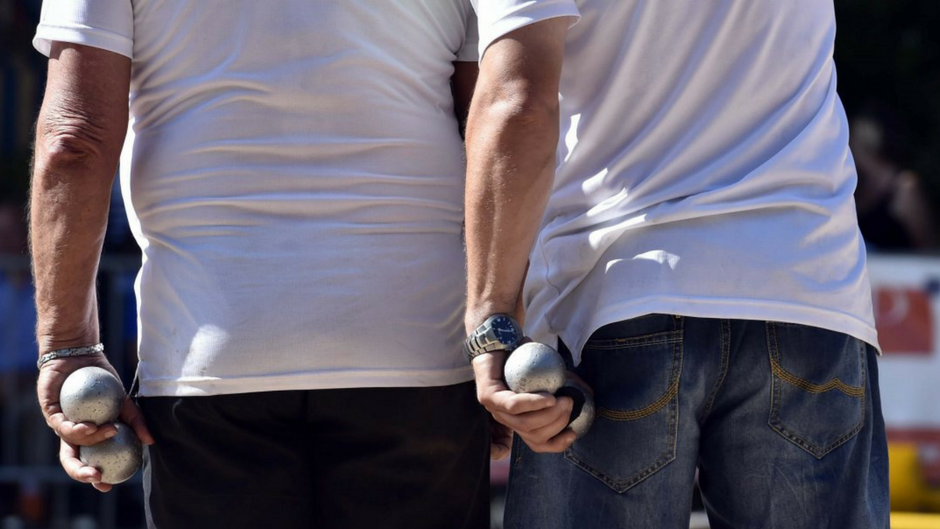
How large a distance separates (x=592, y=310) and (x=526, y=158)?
26 centimetres

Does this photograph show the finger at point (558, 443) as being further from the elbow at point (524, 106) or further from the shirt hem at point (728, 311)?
the elbow at point (524, 106)

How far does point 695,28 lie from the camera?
75.6 inches

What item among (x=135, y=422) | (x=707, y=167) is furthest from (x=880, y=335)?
(x=135, y=422)

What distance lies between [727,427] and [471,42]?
82 cm

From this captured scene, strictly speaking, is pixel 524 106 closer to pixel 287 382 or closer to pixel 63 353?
pixel 287 382

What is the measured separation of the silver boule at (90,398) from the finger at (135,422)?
4 centimetres

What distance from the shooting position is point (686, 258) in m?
1.88

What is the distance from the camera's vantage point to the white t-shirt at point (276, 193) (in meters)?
2.02

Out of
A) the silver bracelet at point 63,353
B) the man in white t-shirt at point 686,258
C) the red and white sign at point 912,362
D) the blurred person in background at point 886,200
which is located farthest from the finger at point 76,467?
the blurred person in background at point 886,200

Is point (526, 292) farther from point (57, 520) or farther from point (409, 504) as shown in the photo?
point (57, 520)

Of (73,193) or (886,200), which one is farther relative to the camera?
(886,200)

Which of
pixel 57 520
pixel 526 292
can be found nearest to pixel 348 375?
pixel 526 292

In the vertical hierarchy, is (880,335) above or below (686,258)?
below

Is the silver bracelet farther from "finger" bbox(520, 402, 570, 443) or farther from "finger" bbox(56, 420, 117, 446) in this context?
"finger" bbox(520, 402, 570, 443)
